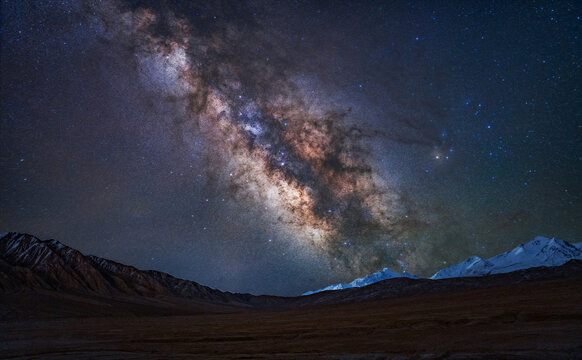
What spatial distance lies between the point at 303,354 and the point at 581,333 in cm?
485

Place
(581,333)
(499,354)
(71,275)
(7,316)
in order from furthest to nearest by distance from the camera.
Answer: (71,275) → (7,316) → (581,333) → (499,354)

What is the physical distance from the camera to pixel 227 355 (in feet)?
22.9

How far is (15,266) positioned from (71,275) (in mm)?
14409

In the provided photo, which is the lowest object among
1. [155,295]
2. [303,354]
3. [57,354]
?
[57,354]

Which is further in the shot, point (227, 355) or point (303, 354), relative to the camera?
point (227, 355)

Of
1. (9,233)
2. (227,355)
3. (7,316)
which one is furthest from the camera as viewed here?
(9,233)

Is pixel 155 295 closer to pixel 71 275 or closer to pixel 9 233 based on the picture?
pixel 71 275

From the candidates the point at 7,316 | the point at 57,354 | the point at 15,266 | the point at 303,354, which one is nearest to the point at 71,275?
the point at 15,266

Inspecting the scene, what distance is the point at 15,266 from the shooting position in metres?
75.1

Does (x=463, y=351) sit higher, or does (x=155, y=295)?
(x=155, y=295)

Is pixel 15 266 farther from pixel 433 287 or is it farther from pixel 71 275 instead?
pixel 433 287

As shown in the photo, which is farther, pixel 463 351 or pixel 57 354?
pixel 57 354

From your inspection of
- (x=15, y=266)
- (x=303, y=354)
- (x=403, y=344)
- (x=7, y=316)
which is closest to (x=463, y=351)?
(x=403, y=344)

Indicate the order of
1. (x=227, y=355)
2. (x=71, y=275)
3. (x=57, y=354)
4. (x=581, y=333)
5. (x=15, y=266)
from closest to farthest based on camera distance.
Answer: (x=581, y=333) < (x=227, y=355) < (x=57, y=354) < (x=15, y=266) < (x=71, y=275)
